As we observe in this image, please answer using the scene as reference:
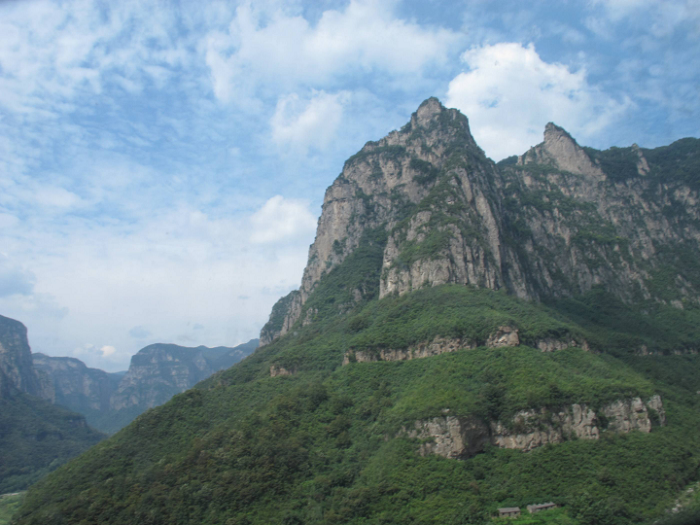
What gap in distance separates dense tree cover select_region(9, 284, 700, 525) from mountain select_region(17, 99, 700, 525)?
10.7 inches

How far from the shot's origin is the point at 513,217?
488ft

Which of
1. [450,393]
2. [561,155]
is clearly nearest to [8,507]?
→ [450,393]

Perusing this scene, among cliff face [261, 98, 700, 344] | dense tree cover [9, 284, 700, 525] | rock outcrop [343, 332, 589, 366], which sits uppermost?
cliff face [261, 98, 700, 344]

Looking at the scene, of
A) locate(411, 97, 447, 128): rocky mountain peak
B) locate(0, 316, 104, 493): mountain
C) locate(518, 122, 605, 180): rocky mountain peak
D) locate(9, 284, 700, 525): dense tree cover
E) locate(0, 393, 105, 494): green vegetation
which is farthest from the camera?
locate(518, 122, 605, 180): rocky mountain peak

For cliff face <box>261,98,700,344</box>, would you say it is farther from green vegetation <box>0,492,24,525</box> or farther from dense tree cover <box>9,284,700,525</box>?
green vegetation <box>0,492,24,525</box>

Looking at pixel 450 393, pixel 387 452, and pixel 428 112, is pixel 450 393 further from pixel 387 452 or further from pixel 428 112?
pixel 428 112

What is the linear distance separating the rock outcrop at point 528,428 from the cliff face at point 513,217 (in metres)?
46.0

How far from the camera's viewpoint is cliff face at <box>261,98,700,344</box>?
116m

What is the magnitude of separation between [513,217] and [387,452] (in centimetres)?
10530

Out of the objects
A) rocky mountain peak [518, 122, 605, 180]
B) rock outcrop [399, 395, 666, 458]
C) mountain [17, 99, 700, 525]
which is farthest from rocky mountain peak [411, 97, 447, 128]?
rock outcrop [399, 395, 666, 458]

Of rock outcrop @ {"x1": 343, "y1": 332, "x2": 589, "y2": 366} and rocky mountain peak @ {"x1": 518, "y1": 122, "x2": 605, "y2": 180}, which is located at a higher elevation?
rocky mountain peak @ {"x1": 518, "y1": 122, "x2": 605, "y2": 180}

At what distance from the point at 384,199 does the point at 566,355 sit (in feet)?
285

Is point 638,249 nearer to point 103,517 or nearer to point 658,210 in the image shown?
point 658,210

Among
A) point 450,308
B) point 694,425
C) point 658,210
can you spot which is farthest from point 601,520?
point 658,210
